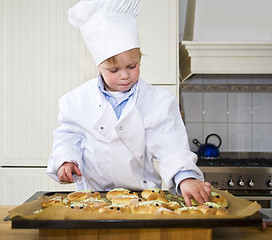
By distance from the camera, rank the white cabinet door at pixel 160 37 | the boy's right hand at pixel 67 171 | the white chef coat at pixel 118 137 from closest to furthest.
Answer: the boy's right hand at pixel 67 171
the white chef coat at pixel 118 137
the white cabinet door at pixel 160 37

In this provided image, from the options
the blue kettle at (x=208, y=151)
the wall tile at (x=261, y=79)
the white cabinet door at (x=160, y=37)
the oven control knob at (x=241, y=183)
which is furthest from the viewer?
the wall tile at (x=261, y=79)

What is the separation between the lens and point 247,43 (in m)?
2.03

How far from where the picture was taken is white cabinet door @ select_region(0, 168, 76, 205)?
6.91 feet

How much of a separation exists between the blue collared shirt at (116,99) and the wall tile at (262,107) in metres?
1.52

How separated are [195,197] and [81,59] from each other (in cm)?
138

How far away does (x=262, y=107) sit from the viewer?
8.32 ft

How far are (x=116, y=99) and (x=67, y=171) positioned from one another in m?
0.33

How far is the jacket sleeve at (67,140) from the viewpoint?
1163mm

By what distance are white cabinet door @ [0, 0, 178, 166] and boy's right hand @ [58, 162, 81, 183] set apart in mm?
1052

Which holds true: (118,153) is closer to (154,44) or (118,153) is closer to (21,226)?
(21,226)

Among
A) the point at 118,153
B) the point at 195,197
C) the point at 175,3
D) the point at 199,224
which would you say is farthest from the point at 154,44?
the point at 199,224

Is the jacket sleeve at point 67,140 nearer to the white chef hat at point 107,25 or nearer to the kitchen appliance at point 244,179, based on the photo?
the white chef hat at point 107,25

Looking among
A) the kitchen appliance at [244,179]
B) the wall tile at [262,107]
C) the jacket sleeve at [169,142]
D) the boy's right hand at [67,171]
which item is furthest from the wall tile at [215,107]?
the boy's right hand at [67,171]

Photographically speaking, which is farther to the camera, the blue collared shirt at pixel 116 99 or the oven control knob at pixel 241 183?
the oven control knob at pixel 241 183
